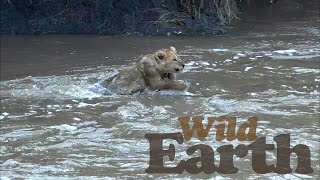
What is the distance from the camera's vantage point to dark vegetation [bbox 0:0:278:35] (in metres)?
15.1

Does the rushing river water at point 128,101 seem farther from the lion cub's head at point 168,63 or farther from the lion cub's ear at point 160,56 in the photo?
the lion cub's ear at point 160,56

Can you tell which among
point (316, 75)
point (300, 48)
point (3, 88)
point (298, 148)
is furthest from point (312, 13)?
point (298, 148)

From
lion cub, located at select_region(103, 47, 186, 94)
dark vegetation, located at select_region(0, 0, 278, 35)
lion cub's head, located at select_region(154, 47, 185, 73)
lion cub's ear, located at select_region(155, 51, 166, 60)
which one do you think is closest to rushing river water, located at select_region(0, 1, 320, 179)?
lion cub, located at select_region(103, 47, 186, 94)

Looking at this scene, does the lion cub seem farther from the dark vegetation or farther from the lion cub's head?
the dark vegetation

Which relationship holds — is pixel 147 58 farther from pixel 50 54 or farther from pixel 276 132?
pixel 50 54

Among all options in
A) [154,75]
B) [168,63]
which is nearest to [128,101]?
[154,75]

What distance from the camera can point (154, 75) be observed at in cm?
855

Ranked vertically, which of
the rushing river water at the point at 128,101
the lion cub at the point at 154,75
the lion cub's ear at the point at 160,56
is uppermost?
the lion cub's ear at the point at 160,56

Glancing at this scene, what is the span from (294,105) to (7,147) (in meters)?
3.56

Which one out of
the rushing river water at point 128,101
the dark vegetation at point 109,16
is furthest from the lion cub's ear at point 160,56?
the dark vegetation at point 109,16

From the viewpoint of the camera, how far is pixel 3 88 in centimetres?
895

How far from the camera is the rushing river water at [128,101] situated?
5727mm

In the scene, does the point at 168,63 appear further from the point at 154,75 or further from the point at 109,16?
the point at 109,16

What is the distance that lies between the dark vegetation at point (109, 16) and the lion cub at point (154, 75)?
249 inches
